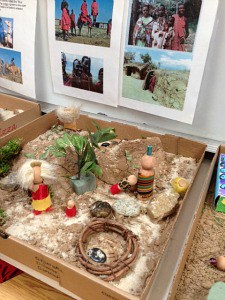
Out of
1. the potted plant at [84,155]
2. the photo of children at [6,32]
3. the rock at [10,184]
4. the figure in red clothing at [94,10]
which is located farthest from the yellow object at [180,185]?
the photo of children at [6,32]

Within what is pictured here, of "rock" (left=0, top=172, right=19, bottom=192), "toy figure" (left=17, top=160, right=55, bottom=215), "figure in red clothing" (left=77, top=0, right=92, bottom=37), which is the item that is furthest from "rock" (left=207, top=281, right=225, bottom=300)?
"figure in red clothing" (left=77, top=0, right=92, bottom=37)

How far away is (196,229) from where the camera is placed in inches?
26.8

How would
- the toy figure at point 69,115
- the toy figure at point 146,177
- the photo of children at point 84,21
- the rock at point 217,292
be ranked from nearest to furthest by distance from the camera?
the rock at point 217,292, the toy figure at point 146,177, the photo of children at point 84,21, the toy figure at point 69,115

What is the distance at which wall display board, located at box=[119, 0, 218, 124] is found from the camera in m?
0.74

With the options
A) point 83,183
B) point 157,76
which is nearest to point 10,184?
point 83,183

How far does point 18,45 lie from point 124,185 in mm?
715

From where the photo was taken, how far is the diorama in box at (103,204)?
0.60 m

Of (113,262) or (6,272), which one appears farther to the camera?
(6,272)

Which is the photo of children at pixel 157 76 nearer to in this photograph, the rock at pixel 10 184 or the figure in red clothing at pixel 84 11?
the figure in red clothing at pixel 84 11

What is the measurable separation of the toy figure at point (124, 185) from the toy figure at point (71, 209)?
13cm

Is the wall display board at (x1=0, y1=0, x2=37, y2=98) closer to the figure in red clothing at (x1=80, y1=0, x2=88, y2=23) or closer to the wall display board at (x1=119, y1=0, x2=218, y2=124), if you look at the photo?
the figure in red clothing at (x1=80, y1=0, x2=88, y2=23)

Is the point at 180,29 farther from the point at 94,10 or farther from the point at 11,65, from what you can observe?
the point at 11,65

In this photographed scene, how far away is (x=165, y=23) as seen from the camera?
0.77 m

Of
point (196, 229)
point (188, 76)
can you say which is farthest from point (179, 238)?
point (188, 76)
